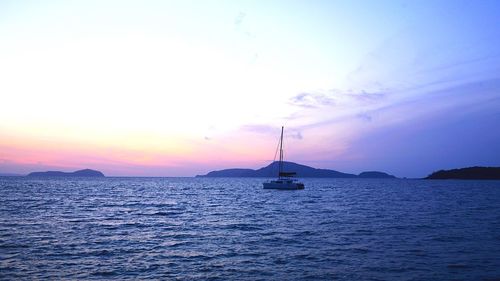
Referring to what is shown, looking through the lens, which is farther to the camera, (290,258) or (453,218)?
(453,218)

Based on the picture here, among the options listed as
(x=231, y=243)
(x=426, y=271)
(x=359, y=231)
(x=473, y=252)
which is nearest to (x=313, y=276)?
(x=426, y=271)

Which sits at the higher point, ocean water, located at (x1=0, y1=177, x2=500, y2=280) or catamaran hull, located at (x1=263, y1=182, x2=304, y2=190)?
catamaran hull, located at (x1=263, y1=182, x2=304, y2=190)

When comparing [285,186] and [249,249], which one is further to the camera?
[285,186]

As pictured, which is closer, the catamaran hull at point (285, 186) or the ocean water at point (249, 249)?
the ocean water at point (249, 249)

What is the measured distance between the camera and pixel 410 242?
28.0m

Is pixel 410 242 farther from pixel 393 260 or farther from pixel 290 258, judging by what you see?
pixel 290 258

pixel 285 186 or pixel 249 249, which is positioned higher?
pixel 285 186

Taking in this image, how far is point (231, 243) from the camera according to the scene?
27.8 meters

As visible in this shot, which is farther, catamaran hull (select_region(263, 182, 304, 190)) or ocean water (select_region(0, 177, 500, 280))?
catamaran hull (select_region(263, 182, 304, 190))

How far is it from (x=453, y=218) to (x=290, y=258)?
1144 inches

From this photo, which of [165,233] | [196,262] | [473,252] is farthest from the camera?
[165,233]

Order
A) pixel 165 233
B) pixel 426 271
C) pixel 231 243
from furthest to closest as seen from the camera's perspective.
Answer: pixel 165 233
pixel 231 243
pixel 426 271

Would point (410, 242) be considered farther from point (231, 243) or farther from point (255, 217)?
point (255, 217)

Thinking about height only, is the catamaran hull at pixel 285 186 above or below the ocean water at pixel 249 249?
above
